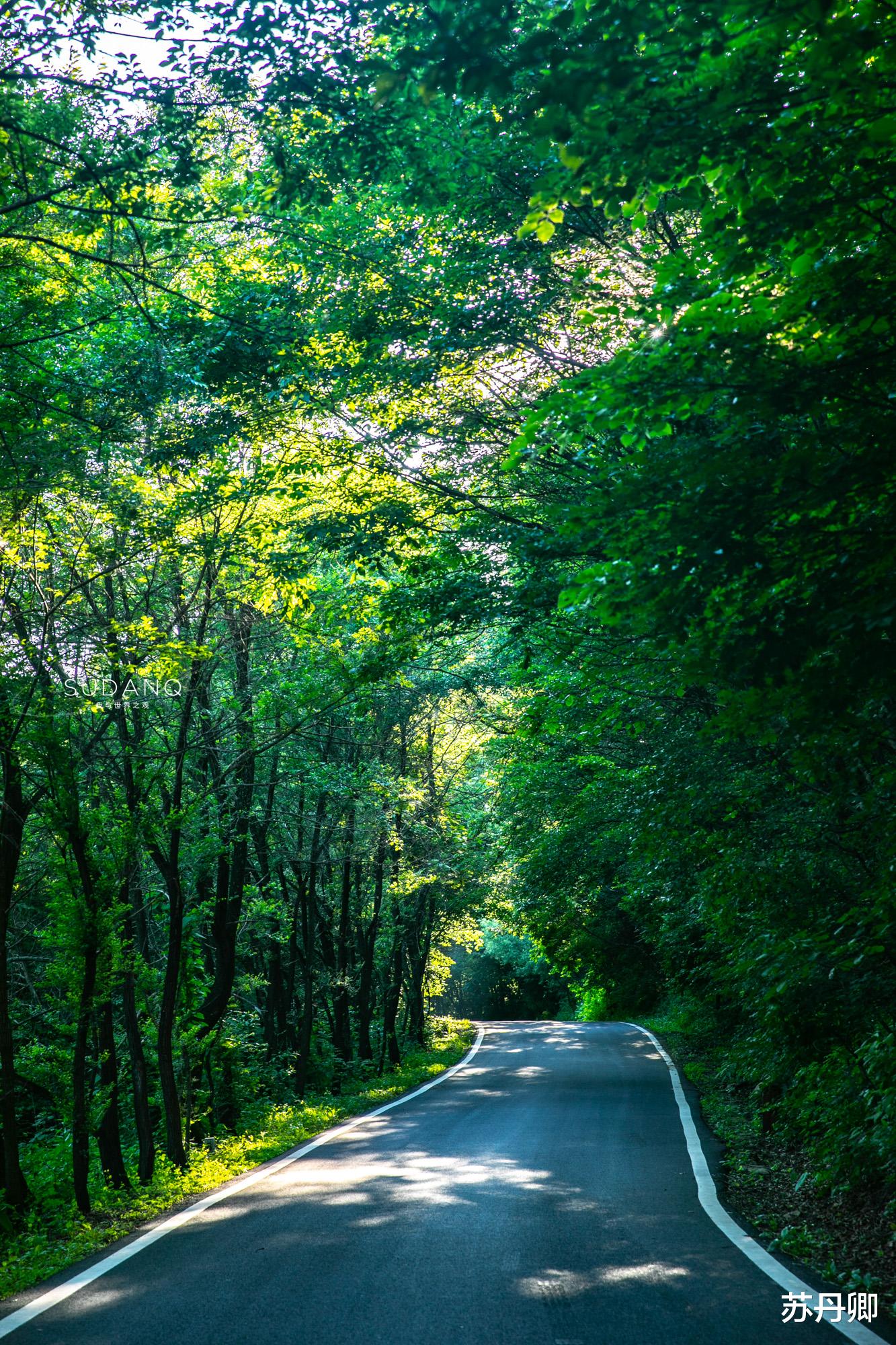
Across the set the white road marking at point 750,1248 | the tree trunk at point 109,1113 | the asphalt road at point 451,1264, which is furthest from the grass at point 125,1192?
the white road marking at point 750,1248

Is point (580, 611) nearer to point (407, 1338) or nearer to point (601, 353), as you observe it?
point (601, 353)

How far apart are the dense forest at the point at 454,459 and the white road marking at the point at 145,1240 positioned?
114 cm

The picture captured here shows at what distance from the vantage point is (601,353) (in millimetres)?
10141

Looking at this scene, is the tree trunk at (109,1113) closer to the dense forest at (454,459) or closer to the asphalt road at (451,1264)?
the dense forest at (454,459)

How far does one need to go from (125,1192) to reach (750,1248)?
5.66 meters

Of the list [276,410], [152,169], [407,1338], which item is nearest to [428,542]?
[276,410]

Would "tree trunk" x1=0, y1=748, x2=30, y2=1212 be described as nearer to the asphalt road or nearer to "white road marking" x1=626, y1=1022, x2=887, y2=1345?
the asphalt road

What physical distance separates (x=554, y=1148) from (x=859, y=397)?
9.11 meters

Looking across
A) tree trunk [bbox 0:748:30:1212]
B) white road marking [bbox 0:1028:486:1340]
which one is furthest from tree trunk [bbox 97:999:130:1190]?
white road marking [bbox 0:1028:486:1340]

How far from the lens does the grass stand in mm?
6887

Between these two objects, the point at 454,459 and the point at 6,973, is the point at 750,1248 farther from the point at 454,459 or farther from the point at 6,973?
the point at 454,459

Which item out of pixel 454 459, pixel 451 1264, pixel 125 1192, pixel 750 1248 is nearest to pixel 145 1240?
pixel 125 1192

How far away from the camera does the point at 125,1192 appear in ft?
29.6

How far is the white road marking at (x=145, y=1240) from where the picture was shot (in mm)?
5410
